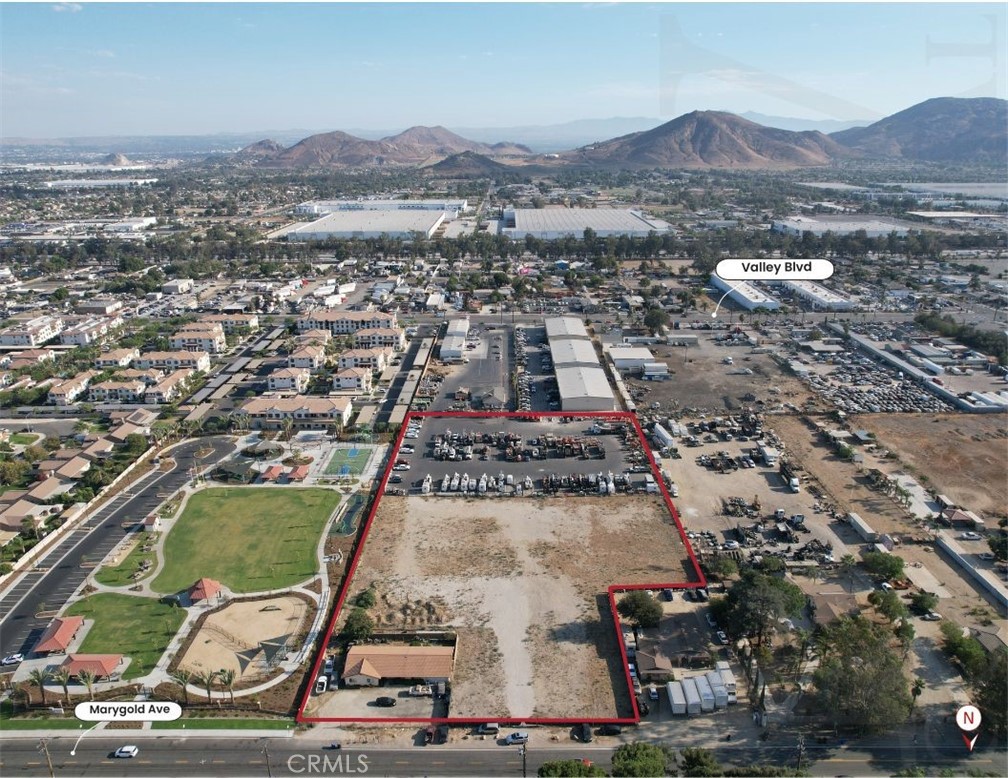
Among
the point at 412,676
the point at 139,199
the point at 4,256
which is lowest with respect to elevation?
the point at 412,676

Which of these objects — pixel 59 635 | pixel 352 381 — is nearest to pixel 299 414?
pixel 352 381

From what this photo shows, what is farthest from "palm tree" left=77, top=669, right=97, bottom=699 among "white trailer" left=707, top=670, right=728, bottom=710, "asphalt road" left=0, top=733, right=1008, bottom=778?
"white trailer" left=707, top=670, right=728, bottom=710

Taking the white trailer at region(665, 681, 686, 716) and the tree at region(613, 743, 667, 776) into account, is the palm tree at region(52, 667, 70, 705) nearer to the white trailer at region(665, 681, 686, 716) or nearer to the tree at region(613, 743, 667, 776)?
the tree at region(613, 743, 667, 776)

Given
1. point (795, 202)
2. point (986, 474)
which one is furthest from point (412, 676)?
point (795, 202)

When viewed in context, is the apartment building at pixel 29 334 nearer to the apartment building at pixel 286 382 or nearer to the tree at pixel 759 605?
the apartment building at pixel 286 382

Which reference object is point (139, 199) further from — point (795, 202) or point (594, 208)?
point (795, 202)

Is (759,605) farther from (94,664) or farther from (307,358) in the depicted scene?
(307,358)
